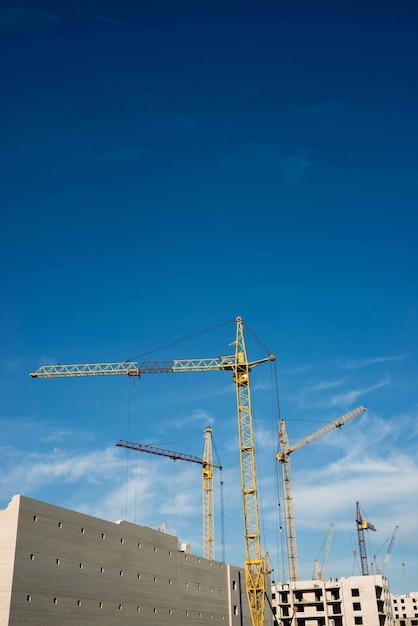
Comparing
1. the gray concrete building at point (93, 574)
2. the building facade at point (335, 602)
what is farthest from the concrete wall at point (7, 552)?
the building facade at point (335, 602)

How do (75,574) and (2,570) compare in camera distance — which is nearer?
(2,570)

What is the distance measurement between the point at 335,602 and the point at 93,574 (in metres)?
81.3

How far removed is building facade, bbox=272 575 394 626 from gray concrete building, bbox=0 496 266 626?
4676 cm

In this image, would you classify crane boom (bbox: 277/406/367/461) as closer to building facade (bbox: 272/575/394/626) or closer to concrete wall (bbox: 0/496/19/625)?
building facade (bbox: 272/575/394/626)

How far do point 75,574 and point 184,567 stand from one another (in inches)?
999

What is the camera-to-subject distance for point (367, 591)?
128500mm

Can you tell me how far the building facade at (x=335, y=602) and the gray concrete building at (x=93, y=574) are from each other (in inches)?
1841

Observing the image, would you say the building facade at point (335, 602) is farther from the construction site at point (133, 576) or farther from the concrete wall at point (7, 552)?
the concrete wall at point (7, 552)

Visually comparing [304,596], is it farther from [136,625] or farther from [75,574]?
[75,574]

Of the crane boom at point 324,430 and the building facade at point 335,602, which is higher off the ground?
the crane boom at point 324,430

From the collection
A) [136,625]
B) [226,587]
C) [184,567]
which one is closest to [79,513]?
[136,625]

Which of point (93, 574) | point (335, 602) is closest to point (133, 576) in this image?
point (93, 574)

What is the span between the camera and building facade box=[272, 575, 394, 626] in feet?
418

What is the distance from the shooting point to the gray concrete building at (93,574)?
5597 centimetres
